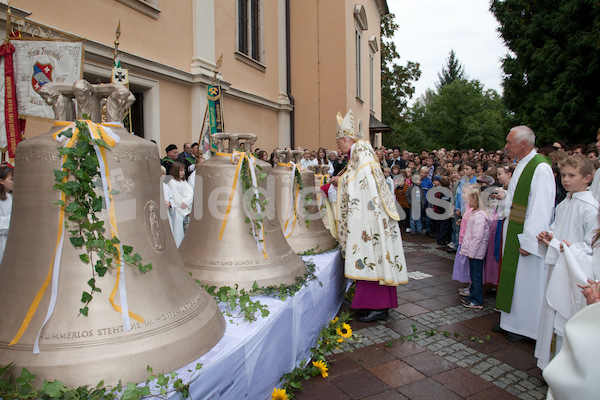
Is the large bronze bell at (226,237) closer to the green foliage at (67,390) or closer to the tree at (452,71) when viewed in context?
the green foliage at (67,390)

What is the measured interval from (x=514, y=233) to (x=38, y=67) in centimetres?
493

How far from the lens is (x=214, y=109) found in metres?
6.27

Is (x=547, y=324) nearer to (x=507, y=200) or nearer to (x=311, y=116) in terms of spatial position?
(x=507, y=200)

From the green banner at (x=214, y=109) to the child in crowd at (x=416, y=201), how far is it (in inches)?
214

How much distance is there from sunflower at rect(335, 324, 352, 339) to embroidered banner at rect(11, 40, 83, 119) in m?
3.51

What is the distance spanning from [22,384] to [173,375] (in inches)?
20.4

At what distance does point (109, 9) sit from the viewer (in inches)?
272

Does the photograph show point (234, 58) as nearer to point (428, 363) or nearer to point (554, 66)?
point (428, 363)

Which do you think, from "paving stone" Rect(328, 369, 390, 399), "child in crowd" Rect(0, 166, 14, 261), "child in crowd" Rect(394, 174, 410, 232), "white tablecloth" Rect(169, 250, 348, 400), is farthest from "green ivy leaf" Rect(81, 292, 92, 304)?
"child in crowd" Rect(394, 174, 410, 232)

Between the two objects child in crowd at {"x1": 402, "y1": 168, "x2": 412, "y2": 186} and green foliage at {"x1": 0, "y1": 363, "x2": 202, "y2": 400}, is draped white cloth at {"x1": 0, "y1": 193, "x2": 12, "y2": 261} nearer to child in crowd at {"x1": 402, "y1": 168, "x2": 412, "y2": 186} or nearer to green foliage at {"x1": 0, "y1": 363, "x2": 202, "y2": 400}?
green foliage at {"x1": 0, "y1": 363, "x2": 202, "y2": 400}

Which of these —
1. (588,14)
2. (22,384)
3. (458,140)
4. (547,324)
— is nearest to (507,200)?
(547,324)

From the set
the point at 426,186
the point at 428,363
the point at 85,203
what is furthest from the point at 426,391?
the point at 426,186

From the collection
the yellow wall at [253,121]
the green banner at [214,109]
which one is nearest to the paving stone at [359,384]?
the green banner at [214,109]

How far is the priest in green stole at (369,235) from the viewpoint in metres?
4.08
